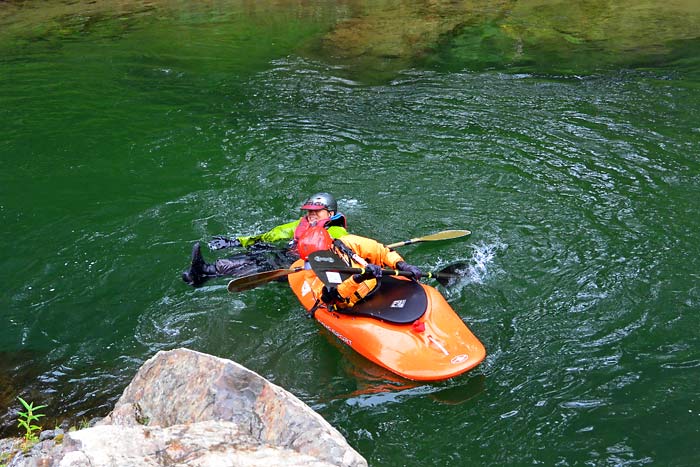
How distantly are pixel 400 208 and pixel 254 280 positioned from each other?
246 centimetres

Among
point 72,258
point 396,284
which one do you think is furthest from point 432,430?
point 72,258

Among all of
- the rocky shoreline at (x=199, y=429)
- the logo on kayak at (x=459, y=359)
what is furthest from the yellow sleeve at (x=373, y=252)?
the rocky shoreline at (x=199, y=429)

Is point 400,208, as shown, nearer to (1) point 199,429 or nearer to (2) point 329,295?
(2) point 329,295

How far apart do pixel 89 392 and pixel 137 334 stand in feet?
2.67

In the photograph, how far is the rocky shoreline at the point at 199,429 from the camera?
289 centimetres

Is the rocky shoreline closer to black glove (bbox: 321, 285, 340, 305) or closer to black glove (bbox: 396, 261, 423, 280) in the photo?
black glove (bbox: 321, 285, 340, 305)

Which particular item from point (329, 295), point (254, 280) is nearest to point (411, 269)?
point (329, 295)

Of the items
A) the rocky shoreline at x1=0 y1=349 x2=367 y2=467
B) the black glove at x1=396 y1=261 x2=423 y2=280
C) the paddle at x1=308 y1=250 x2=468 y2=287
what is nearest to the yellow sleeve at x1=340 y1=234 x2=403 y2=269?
the black glove at x1=396 y1=261 x2=423 y2=280

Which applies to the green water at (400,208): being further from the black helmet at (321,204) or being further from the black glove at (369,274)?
the black helmet at (321,204)

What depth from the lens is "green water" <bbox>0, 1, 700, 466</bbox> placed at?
499 cm

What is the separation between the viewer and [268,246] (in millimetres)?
7109

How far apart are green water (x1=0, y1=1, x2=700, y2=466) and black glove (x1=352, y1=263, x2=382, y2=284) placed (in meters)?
0.66

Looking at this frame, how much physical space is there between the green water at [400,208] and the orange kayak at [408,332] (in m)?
0.18

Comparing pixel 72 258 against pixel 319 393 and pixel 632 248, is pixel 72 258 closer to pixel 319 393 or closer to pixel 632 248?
pixel 319 393
